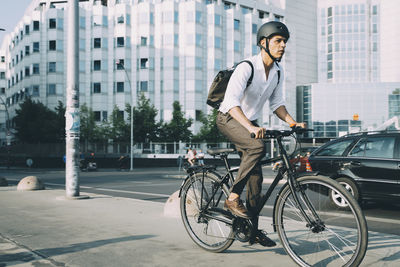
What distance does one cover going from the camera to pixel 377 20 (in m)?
80.9

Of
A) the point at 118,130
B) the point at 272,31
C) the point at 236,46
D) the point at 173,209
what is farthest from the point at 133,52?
the point at 272,31

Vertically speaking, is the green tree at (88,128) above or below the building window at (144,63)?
below

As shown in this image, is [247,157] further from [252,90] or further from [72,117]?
[72,117]

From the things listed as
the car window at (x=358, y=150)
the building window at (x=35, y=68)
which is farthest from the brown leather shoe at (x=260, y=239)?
the building window at (x=35, y=68)

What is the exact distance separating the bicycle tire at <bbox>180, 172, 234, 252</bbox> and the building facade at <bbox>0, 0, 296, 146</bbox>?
176 feet

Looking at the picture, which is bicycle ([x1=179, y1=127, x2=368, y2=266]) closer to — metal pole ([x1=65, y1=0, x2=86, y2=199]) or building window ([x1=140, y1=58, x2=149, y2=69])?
metal pole ([x1=65, y1=0, x2=86, y2=199])

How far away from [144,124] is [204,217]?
1656 inches

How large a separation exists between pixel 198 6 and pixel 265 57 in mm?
57150

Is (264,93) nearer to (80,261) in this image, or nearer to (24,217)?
(80,261)

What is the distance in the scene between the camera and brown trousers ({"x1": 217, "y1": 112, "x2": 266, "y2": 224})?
3742 mm

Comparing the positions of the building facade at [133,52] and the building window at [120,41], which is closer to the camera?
the building facade at [133,52]

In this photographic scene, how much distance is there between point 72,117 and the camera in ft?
29.9

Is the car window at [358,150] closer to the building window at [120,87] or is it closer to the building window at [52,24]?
the building window at [120,87]

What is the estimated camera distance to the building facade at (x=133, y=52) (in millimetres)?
58500
